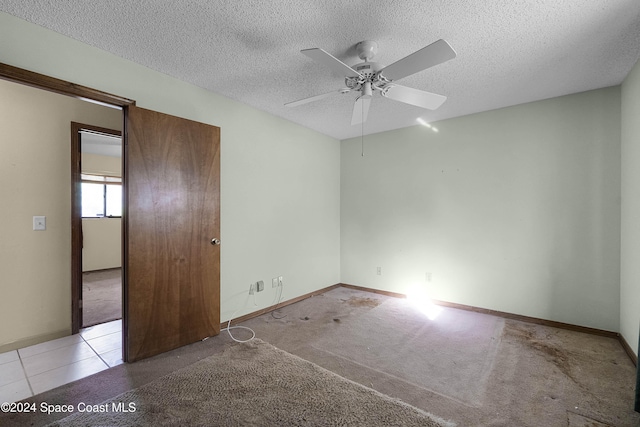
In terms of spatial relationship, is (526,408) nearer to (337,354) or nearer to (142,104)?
(337,354)

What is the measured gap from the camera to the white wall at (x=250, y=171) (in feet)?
6.87

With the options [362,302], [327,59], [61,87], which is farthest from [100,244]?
[327,59]

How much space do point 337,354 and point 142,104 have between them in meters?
2.84

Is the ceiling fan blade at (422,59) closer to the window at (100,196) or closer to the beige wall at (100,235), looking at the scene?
the beige wall at (100,235)

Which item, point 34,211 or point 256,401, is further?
point 34,211

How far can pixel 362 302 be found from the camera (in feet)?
13.2

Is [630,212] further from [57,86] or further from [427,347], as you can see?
[57,86]

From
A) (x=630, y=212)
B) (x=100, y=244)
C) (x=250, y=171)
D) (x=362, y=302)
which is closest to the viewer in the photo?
(x=630, y=212)

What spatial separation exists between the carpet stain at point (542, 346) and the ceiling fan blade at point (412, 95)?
7.85ft

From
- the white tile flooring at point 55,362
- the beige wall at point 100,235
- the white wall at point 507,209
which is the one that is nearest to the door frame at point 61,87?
the white tile flooring at point 55,362

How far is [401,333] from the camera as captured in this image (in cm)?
298

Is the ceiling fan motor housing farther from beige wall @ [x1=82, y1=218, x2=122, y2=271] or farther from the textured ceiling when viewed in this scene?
beige wall @ [x1=82, y1=218, x2=122, y2=271]

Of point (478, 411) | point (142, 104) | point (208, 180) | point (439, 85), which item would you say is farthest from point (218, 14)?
point (478, 411)

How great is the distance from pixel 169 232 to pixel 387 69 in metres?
2.25
